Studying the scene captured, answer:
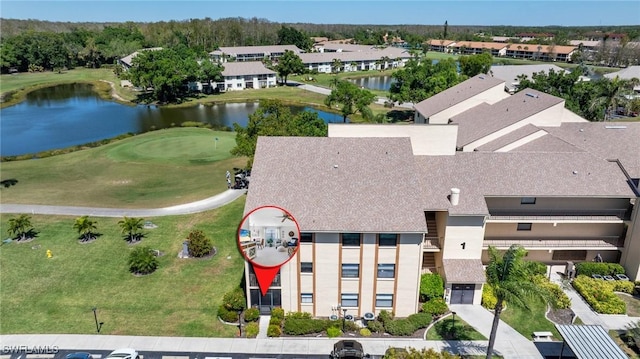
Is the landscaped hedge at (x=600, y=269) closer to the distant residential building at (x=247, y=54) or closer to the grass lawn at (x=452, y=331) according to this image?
the grass lawn at (x=452, y=331)

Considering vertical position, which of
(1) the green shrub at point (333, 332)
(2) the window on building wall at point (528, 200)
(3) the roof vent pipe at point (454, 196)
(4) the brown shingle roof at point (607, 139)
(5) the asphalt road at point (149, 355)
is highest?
(4) the brown shingle roof at point (607, 139)

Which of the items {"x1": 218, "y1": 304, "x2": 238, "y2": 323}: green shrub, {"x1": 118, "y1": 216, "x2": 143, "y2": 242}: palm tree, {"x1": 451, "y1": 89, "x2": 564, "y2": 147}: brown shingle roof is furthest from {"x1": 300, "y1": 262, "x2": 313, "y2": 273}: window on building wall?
{"x1": 451, "y1": 89, "x2": 564, "y2": 147}: brown shingle roof

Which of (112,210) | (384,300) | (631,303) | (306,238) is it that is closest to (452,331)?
(384,300)

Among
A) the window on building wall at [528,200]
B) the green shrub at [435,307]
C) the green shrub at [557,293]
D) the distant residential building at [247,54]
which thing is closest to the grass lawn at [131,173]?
the green shrub at [435,307]

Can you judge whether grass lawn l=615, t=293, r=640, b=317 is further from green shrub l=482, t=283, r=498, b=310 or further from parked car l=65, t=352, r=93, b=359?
parked car l=65, t=352, r=93, b=359

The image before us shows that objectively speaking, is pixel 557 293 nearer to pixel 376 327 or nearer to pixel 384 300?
pixel 384 300

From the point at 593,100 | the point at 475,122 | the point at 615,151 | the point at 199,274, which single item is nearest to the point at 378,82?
the point at 593,100
